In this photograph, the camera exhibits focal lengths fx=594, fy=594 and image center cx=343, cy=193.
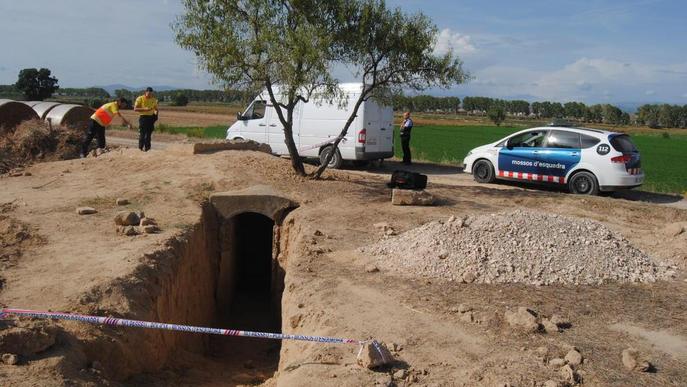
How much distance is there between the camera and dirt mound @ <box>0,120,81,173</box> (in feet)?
57.3

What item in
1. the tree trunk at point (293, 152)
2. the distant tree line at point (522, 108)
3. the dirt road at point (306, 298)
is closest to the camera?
the dirt road at point (306, 298)

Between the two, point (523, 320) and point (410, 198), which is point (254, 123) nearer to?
point (410, 198)

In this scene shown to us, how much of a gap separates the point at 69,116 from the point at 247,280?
10.0m

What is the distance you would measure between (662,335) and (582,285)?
1.34 metres

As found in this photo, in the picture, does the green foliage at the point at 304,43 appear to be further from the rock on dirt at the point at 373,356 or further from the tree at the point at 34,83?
the tree at the point at 34,83

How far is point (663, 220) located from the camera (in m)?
11.5

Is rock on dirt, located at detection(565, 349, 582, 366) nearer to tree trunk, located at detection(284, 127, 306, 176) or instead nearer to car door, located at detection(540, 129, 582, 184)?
tree trunk, located at detection(284, 127, 306, 176)

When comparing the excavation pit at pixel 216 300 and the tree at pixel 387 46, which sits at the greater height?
the tree at pixel 387 46

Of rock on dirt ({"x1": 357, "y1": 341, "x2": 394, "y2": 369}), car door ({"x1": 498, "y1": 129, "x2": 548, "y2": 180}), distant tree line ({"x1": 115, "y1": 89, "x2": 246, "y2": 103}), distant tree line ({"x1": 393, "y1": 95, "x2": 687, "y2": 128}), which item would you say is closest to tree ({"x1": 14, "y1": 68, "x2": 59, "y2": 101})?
distant tree line ({"x1": 115, "y1": 89, "x2": 246, "y2": 103})

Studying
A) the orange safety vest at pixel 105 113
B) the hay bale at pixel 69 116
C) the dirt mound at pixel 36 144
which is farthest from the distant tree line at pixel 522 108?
the orange safety vest at pixel 105 113

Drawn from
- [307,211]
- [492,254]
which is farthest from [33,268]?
[492,254]

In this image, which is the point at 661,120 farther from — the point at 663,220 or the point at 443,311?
the point at 443,311

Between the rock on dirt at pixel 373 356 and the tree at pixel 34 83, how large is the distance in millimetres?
39508

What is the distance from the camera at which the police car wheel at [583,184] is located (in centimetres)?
1393
